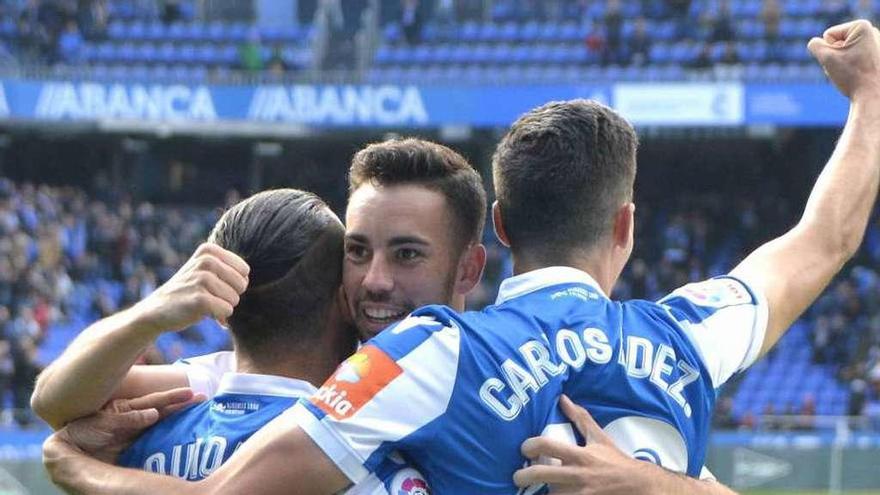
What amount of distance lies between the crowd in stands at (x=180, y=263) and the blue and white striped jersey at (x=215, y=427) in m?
17.6

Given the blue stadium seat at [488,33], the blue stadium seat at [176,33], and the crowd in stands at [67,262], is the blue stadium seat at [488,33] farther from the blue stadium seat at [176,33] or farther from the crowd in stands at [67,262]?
the crowd in stands at [67,262]

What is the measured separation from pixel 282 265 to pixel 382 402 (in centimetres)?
50

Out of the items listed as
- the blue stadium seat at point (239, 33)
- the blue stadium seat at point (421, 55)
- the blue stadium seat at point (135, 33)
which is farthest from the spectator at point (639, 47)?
the blue stadium seat at point (135, 33)

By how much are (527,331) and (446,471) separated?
0.31 metres

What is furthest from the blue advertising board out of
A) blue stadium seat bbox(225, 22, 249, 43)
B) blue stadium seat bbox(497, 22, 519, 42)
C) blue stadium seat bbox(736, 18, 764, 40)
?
blue stadium seat bbox(225, 22, 249, 43)

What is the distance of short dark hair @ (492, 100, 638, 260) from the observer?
10.9ft

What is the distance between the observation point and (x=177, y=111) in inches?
1090

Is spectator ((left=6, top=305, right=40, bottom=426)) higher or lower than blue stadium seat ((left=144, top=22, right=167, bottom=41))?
lower

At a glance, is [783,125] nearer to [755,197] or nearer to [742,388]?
[755,197]

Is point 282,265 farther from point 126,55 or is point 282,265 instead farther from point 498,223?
point 126,55

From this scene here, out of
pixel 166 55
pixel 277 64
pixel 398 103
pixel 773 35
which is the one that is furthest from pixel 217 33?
pixel 773 35

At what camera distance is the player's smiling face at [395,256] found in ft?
11.5

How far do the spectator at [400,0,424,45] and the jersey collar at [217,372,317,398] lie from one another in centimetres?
2557

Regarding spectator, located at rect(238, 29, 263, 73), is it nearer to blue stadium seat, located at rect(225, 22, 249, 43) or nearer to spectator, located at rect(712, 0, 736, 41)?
blue stadium seat, located at rect(225, 22, 249, 43)
